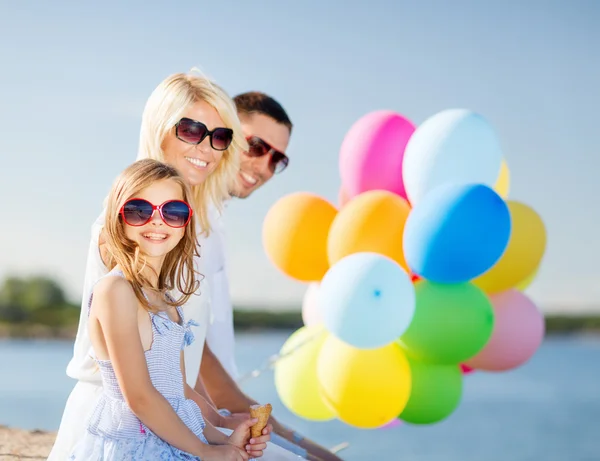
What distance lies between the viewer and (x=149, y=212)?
2119mm

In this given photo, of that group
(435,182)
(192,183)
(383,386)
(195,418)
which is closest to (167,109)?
(192,183)

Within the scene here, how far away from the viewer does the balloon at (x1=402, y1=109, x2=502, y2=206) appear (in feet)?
11.9

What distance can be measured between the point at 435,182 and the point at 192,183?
4.30ft

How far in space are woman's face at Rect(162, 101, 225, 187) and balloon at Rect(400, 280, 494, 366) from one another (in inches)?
52.9

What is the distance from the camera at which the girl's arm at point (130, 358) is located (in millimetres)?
1943

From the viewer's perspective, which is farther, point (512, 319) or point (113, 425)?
point (512, 319)

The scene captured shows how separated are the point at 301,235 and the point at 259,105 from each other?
74 centimetres

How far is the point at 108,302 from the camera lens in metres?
1.96

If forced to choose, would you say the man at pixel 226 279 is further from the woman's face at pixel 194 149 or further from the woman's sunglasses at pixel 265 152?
the woman's face at pixel 194 149

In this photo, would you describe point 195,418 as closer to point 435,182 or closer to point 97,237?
point 97,237

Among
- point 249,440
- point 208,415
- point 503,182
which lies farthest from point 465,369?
point 249,440

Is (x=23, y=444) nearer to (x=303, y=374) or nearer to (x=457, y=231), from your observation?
(x=303, y=374)

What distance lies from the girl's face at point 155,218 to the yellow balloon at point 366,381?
1.68 meters

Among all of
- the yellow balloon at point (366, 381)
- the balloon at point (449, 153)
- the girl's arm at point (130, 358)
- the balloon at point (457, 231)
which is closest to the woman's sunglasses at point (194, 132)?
the girl's arm at point (130, 358)
